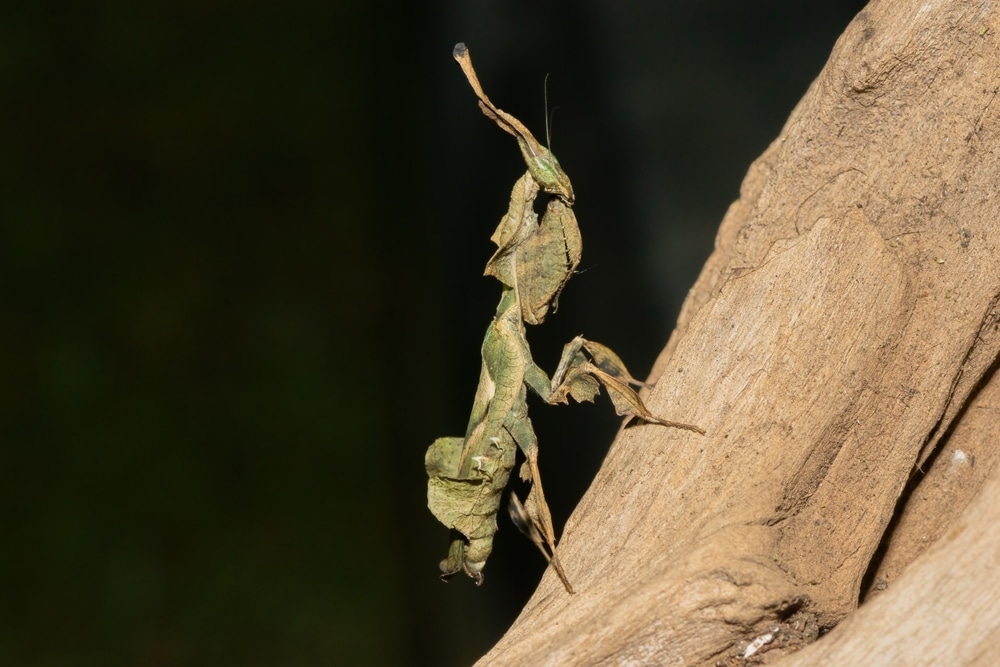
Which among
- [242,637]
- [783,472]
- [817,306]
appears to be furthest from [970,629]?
[242,637]

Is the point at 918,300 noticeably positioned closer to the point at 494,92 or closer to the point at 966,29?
the point at 966,29

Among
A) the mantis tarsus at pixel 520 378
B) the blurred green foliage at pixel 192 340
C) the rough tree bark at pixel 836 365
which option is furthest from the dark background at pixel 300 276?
the rough tree bark at pixel 836 365

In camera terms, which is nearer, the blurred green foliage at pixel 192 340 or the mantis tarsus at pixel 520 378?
the mantis tarsus at pixel 520 378

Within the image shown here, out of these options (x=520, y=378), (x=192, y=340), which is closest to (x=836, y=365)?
(x=520, y=378)

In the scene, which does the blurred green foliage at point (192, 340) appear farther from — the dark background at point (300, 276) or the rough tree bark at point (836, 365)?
the rough tree bark at point (836, 365)

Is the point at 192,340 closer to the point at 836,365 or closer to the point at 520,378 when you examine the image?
the point at 520,378

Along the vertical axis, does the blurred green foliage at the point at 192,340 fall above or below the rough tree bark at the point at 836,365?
above

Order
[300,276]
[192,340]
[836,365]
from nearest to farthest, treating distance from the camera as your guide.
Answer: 1. [836,365]
2. [192,340]
3. [300,276]
